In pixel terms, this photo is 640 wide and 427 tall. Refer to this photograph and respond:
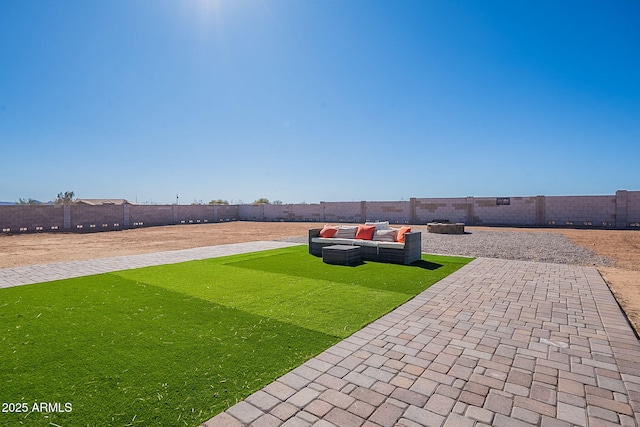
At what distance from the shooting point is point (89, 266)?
723cm

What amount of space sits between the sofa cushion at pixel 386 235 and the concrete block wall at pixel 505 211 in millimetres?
16315

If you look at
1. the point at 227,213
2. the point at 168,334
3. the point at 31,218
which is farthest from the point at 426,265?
the point at 227,213

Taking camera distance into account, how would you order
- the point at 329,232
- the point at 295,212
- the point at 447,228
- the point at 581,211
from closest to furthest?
the point at 329,232 → the point at 447,228 → the point at 581,211 → the point at 295,212

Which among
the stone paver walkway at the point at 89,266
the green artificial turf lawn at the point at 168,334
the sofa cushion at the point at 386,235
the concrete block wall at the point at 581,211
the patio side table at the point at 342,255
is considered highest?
the concrete block wall at the point at 581,211

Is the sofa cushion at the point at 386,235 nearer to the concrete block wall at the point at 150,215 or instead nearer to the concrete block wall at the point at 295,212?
the concrete block wall at the point at 295,212

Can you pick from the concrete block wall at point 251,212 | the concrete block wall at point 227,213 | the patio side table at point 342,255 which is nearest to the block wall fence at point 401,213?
the concrete block wall at point 227,213

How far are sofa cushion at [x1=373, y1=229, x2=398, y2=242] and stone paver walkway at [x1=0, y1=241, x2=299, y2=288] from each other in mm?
4172

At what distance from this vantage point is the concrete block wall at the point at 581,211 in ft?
58.4

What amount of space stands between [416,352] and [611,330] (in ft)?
7.64

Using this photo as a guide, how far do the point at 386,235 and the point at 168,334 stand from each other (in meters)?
5.41

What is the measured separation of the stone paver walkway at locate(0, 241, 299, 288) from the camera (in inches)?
237

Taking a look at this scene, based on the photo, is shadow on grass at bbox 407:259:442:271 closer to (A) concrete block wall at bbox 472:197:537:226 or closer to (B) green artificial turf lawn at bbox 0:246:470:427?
(B) green artificial turf lawn at bbox 0:246:470:427

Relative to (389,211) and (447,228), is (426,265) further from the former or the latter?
(389,211)

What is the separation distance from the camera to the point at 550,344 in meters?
3.06
